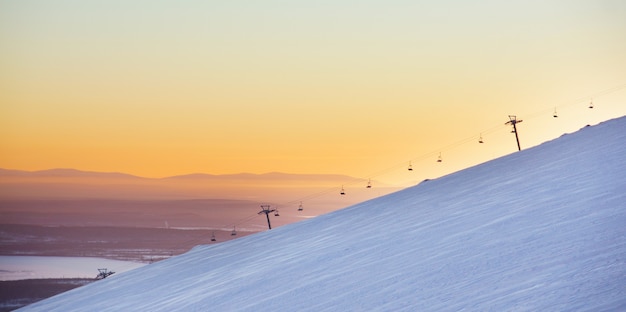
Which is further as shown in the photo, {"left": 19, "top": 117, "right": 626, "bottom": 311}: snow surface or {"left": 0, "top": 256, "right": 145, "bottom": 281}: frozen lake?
{"left": 0, "top": 256, "right": 145, "bottom": 281}: frozen lake

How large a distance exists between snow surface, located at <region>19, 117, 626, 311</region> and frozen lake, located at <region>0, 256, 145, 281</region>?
138093mm

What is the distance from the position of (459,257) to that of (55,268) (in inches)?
6770

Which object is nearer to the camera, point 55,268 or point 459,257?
point 459,257

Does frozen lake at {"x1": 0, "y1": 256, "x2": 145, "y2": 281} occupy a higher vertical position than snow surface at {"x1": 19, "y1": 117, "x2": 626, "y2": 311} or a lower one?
higher

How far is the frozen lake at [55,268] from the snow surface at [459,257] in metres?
138

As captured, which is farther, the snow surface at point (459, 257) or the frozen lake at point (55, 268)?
the frozen lake at point (55, 268)

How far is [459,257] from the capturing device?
8.70 meters

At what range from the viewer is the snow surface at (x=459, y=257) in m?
6.50

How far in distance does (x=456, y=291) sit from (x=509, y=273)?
0.46m

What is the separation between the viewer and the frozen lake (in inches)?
6127

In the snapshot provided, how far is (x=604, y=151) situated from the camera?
1448 centimetres

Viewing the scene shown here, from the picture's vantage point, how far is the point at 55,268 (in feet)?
561

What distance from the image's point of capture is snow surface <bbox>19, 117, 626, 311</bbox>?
21.3 feet

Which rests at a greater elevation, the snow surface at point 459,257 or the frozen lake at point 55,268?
the frozen lake at point 55,268
